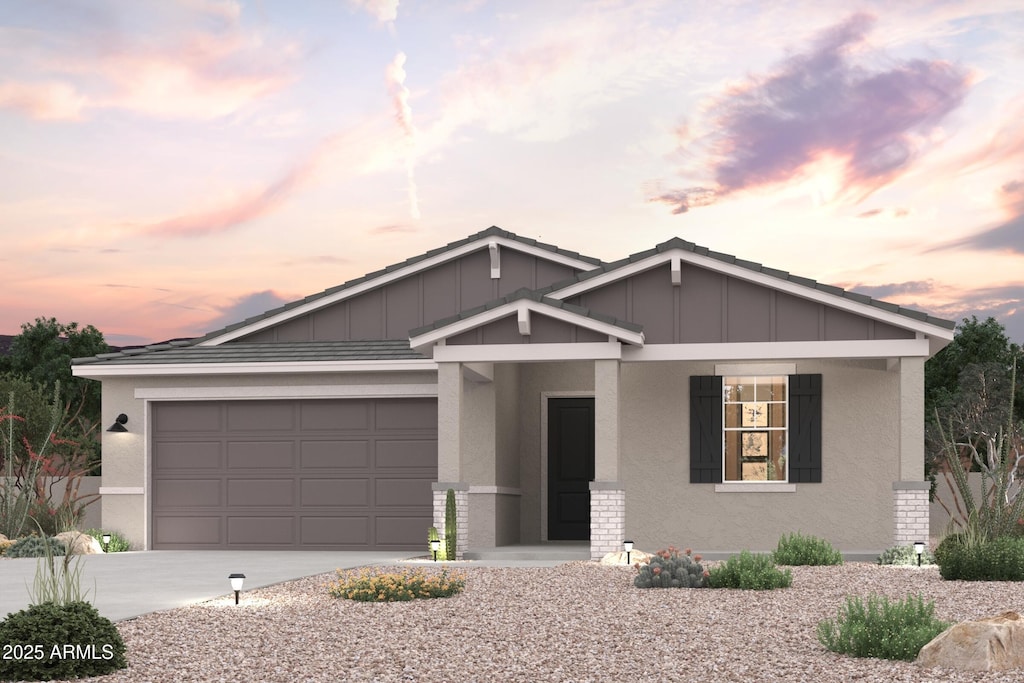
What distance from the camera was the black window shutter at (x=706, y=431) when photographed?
18.1 metres

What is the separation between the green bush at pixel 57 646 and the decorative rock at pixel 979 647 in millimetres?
5450

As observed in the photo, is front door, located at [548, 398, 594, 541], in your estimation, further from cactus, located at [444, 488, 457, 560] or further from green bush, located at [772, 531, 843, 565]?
green bush, located at [772, 531, 843, 565]

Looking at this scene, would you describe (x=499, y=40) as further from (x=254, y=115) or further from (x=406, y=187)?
(x=254, y=115)

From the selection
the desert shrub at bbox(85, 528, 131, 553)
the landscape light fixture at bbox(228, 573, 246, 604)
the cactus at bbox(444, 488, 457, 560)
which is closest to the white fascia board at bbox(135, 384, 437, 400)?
the desert shrub at bbox(85, 528, 131, 553)

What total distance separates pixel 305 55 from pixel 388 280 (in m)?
4.27

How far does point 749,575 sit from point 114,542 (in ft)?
37.0

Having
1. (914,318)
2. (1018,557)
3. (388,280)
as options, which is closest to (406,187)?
(388,280)

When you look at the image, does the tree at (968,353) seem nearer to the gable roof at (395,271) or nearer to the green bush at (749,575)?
the gable roof at (395,271)

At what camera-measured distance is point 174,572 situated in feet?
49.2

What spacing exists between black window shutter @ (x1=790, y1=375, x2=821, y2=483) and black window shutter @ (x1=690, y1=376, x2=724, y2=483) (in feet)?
3.45

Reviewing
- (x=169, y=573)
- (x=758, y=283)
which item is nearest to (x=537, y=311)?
(x=758, y=283)

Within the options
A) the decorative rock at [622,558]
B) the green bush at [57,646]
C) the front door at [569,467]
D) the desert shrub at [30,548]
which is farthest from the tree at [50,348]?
the green bush at [57,646]

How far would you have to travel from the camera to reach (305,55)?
70.2 feet

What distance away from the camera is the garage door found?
1920 centimetres
